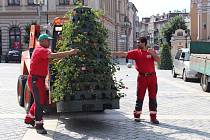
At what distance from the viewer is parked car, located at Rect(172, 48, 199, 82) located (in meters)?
23.9

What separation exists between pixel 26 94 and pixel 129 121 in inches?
114

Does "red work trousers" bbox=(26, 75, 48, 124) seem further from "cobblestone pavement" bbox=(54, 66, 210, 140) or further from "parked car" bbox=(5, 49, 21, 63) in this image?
"parked car" bbox=(5, 49, 21, 63)

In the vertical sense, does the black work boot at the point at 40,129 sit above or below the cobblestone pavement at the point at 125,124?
above

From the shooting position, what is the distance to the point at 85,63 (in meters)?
10.3

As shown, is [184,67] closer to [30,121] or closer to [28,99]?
[28,99]

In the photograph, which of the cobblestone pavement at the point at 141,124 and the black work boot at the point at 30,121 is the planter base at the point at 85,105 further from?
the black work boot at the point at 30,121

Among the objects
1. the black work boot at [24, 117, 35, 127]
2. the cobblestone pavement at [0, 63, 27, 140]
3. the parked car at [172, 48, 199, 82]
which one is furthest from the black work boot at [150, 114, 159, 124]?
the parked car at [172, 48, 199, 82]

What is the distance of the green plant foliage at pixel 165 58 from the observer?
4009 cm

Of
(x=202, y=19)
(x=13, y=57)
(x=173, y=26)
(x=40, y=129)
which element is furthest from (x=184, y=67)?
(x=173, y=26)

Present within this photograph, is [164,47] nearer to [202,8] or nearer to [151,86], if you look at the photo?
[151,86]

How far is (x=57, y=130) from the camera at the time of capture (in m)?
10.1

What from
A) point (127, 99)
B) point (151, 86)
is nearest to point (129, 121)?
point (151, 86)

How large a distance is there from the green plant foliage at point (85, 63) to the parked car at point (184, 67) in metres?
13.2

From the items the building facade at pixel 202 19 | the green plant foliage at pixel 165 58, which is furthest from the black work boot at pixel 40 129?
the building facade at pixel 202 19
